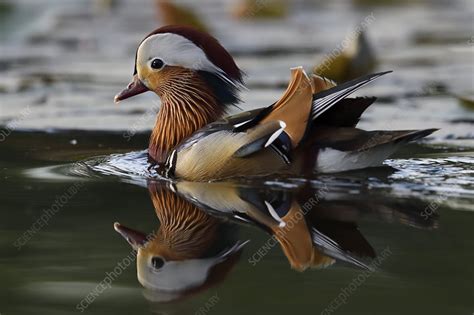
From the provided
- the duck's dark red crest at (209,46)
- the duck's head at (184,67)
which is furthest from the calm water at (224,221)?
the duck's dark red crest at (209,46)

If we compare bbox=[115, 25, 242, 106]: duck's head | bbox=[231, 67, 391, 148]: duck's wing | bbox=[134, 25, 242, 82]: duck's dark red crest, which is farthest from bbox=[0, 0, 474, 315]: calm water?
bbox=[134, 25, 242, 82]: duck's dark red crest

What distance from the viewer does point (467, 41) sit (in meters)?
11.6

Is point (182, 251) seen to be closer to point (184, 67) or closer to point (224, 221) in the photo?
point (224, 221)

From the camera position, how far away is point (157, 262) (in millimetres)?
4164

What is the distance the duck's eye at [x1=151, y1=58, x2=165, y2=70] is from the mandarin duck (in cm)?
119

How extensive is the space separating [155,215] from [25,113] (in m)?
3.37

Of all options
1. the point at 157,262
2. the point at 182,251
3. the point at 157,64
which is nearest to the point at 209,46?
the point at 157,64

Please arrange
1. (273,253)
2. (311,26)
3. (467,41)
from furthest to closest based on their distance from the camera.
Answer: (311,26) → (467,41) → (273,253)

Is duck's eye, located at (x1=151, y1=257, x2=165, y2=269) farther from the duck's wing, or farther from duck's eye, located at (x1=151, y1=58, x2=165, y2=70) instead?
duck's eye, located at (x1=151, y1=58, x2=165, y2=70)

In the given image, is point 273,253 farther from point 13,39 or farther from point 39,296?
point 13,39

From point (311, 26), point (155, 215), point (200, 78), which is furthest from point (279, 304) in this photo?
point (311, 26)

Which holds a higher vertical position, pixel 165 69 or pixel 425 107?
pixel 165 69

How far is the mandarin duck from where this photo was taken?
3.87 meters

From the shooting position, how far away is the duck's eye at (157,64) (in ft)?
20.1
